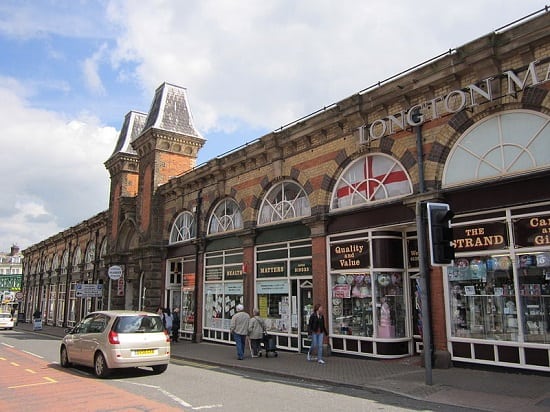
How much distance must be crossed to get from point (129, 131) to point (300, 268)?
822 inches

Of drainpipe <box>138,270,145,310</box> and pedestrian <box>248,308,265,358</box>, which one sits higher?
drainpipe <box>138,270,145,310</box>

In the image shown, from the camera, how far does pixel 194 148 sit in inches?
1045

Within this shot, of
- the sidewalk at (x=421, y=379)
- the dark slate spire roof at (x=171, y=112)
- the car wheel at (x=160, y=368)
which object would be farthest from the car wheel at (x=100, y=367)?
the dark slate spire roof at (x=171, y=112)

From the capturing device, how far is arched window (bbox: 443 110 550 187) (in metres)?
10.0

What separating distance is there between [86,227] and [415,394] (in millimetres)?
33035

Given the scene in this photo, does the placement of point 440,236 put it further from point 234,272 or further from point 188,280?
point 188,280

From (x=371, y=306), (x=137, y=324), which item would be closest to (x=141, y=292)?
(x=137, y=324)

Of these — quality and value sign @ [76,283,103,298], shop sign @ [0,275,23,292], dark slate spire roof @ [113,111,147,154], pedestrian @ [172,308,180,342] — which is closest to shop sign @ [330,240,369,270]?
pedestrian @ [172,308,180,342]

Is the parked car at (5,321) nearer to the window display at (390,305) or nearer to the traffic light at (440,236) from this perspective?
the window display at (390,305)

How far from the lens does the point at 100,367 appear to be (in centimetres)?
1098

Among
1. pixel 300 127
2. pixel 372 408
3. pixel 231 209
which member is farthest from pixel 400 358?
pixel 231 209

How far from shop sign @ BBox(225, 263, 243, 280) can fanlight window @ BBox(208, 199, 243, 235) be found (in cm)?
158

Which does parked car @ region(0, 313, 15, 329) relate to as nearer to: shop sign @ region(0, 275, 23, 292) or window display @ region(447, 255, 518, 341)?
window display @ region(447, 255, 518, 341)

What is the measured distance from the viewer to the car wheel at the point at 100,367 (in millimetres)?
10781
